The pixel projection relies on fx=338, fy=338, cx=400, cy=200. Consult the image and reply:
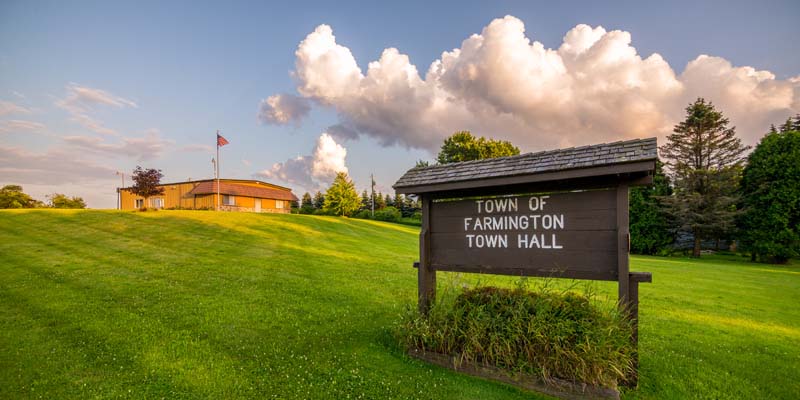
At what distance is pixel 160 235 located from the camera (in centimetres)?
1814

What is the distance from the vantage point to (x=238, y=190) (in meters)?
41.8

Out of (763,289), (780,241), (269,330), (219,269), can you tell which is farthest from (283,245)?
(780,241)

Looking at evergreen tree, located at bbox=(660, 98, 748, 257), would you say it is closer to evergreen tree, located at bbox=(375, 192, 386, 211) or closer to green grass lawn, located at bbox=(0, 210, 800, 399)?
green grass lawn, located at bbox=(0, 210, 800, 399)

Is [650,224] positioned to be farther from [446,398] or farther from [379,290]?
[446,398]

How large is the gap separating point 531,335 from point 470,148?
4260 centimetres

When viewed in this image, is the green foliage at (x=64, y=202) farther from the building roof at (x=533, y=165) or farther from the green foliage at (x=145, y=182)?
the building roof at (x=533, y=165)

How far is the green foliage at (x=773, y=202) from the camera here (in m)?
25.4

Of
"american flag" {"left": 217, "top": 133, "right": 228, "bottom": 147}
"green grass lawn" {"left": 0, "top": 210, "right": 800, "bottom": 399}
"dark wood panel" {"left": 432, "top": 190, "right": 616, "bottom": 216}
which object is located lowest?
"green grass lawn" {"left": 0, "top": 210, "right": 800, "bottom": 399}

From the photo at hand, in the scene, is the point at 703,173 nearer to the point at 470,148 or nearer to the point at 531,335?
the point at 470,148

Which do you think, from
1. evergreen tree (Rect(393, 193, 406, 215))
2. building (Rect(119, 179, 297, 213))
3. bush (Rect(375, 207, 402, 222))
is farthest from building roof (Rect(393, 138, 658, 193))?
evergreen tree (Rect(393, 193, 406, 215))

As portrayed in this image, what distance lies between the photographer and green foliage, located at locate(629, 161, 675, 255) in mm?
31438

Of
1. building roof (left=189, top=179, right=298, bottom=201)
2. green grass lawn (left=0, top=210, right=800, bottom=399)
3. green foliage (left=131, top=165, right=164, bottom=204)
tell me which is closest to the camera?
green grass lawn (left=0, top=210, right=800, bottom=399)

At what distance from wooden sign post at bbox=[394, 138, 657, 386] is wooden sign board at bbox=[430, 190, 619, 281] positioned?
0.04ft

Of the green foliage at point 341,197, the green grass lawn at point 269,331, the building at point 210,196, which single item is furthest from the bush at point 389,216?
the green grass lawn at point 269,331
